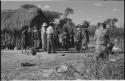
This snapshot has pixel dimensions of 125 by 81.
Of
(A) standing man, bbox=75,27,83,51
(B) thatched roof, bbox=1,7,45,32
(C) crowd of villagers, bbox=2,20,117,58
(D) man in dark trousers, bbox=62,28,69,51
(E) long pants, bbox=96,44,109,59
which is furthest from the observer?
(B) thatched roof, bbox=1,7,45,32

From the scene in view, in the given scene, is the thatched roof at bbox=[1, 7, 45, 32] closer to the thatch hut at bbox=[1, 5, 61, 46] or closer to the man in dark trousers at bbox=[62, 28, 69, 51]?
the thatch hut at bbox=[1, 5, 61, 46]

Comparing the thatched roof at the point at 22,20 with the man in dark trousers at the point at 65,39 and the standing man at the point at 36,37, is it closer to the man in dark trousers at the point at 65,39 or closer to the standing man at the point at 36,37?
the standing man at the point at 36,37

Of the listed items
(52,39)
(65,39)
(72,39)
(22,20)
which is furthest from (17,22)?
(52,39)

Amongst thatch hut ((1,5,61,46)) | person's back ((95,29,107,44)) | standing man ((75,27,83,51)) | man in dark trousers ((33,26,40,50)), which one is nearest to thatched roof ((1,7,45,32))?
thatch hut ((1,5,61,46))

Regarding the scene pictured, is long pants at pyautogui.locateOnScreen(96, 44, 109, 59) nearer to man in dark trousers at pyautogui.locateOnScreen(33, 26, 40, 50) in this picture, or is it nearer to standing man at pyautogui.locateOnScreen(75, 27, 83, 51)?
standing man at pyautogui.locateOnScreen(75, 27, 83, 51)

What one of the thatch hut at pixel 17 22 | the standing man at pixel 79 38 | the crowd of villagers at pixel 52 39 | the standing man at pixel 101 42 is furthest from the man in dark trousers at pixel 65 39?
the standing man at pixel 101 42

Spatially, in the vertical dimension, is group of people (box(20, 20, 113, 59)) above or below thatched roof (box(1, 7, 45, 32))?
below

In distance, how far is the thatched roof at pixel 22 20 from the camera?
1596cm

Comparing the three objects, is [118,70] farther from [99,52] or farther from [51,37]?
[51,37]

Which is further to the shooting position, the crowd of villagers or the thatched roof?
the thatched roof

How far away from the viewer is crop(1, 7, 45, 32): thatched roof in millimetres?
15961

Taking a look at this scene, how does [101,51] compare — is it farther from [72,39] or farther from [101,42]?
[72,39]

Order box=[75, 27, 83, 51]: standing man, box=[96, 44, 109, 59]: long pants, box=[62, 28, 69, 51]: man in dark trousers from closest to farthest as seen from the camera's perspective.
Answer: box=[96, 44, 109, 59]: long pants
box=[75, 27, 83, 51]: standing man
box=[62, 28, 69, 51]: man in dark trousers

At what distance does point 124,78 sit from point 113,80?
558mm
